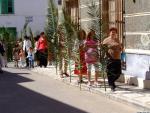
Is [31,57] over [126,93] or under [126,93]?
over

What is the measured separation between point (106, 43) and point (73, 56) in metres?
2.16

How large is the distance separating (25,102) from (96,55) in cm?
265

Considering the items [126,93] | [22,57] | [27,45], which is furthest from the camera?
[22,57]

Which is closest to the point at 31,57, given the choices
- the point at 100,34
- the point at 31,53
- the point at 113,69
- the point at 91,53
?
the point at 31,53

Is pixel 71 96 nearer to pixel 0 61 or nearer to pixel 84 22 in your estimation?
pixel 84 22

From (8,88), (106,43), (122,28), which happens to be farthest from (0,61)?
(106,43)

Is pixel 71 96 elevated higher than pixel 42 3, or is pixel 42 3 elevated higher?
pixel 42 3

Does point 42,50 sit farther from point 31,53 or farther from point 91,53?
point 91,53

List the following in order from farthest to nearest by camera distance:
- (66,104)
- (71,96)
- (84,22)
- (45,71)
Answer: (45,71), (84,22), (71,96), (66,104)

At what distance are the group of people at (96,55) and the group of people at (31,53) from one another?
22.1 feet

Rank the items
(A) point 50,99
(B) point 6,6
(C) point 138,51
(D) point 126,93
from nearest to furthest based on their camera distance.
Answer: (D) point 126,93 < (A) point 50,99 < (C) point 138,51 < (B) point 6,6

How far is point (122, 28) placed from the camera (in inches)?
634

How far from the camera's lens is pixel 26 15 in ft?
145

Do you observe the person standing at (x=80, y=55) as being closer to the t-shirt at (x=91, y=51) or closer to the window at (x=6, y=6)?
the t-shirt at (x=91, y=51)
